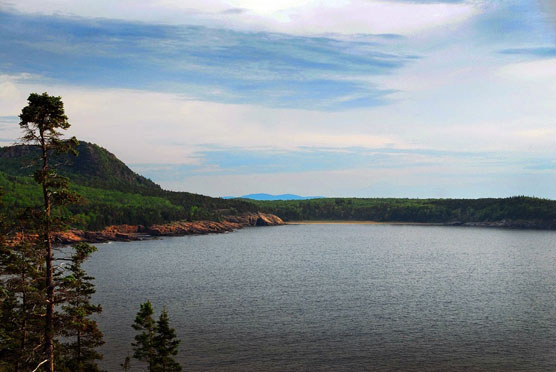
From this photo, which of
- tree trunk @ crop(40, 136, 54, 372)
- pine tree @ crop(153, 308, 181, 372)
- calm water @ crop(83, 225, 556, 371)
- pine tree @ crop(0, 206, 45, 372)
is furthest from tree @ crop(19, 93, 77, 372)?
calm water @ crop(83, 225, 556, 371)

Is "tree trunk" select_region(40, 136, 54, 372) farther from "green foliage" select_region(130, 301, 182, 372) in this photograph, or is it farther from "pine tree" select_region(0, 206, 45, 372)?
"green foliage" select_region(130, 301, 182, 372)

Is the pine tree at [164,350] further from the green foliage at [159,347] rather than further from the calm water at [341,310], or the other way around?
the calm water at [341,310]

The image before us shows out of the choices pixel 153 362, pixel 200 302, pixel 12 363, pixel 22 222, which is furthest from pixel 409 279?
pixel 22 222

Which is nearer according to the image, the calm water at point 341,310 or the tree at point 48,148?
the tree at point 48,148

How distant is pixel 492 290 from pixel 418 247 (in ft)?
288

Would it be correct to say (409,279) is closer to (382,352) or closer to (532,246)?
(382,352)

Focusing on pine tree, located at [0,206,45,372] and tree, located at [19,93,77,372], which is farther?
pine tree, located at [0,206,45,372]

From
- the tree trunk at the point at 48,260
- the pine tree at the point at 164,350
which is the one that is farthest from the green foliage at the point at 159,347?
the tree trunk at the point at 48,260

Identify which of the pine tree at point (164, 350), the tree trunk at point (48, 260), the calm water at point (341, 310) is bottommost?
the calm water at point (341, 310)

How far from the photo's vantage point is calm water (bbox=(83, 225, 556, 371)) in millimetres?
50906

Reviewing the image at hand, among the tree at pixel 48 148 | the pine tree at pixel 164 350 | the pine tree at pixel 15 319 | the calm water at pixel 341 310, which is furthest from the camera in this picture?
the calm water at pixel 341 310

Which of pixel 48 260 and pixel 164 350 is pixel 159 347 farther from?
pixel 48 260

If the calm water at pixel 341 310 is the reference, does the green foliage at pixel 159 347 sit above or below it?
above

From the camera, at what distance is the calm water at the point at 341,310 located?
50.9m
